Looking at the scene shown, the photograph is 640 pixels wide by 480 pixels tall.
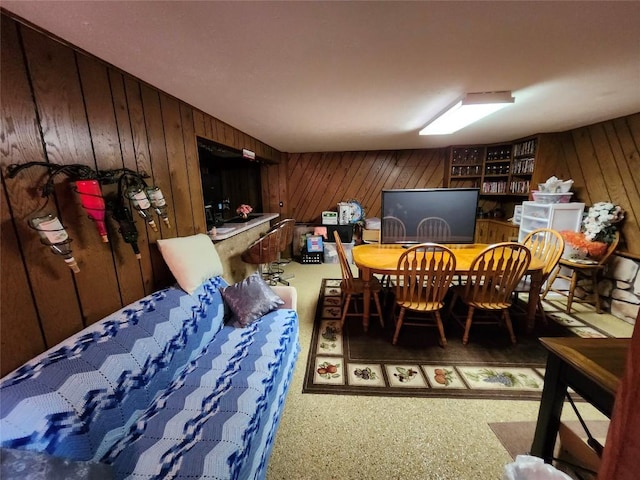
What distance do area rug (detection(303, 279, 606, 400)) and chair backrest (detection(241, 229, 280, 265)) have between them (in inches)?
40.2

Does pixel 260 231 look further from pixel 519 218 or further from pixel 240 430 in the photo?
pixel 519 218

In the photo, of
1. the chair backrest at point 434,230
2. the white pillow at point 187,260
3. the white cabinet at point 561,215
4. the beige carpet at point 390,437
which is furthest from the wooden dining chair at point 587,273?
the white pillow at point 187,260

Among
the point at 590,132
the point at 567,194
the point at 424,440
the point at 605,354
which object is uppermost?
the point at 590,132

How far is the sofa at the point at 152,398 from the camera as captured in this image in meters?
0.81

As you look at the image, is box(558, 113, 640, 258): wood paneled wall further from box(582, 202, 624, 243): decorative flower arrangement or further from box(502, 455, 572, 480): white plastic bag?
box(502, 455, 572, 480): white plastic bag

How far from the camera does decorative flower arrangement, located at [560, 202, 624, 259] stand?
8.40ft

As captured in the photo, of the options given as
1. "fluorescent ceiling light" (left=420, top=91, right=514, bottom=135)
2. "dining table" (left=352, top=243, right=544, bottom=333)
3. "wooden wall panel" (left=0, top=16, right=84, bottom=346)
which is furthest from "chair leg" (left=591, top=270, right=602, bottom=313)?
"wooden wall panel" (left=0, top=16, right=84, bottom=346)

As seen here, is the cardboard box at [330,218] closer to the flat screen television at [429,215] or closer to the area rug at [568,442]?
the flat screen television at [429,215]

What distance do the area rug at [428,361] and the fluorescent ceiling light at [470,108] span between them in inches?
79.0

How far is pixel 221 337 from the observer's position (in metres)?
1.69

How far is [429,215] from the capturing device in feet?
8.56

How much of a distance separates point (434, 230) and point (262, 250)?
2.00 m

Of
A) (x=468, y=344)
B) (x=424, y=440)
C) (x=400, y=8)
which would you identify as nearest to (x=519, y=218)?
(x=468, y=344)

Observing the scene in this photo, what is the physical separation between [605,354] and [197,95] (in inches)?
105
